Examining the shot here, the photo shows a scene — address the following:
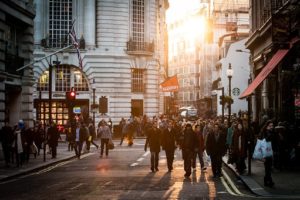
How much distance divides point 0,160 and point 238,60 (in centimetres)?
4895

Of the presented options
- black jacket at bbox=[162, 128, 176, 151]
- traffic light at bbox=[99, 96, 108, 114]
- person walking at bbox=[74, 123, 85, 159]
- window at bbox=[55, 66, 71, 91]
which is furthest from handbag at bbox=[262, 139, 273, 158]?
window at bbox=[55, 66, 71, 91]

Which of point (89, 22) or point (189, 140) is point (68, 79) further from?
point (189, 140)

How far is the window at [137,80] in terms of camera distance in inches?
2112

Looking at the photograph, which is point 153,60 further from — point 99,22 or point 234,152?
point 234,152

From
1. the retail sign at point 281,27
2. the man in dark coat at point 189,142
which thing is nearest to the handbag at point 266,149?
the man in dark coat at point 189,142

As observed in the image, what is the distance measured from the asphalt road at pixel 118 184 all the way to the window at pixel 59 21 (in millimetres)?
A: 28832

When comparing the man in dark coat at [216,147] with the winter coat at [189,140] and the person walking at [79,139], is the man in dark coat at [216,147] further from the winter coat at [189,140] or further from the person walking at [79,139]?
the person walking at [79,139]

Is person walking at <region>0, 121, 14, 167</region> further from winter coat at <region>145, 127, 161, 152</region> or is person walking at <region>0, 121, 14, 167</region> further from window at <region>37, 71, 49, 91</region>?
window at <region>37, 71, 49, 91</region>

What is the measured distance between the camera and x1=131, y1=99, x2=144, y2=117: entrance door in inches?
2116

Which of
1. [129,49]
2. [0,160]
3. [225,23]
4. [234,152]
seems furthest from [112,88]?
[225,23]

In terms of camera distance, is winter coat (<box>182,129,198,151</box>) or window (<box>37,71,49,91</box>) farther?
window (<box>37,71,49,91</box>)

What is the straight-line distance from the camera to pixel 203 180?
1800 centimetres

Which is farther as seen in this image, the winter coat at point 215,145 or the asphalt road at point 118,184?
the winter coat at point 215,145

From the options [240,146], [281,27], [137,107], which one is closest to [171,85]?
[137,107]
